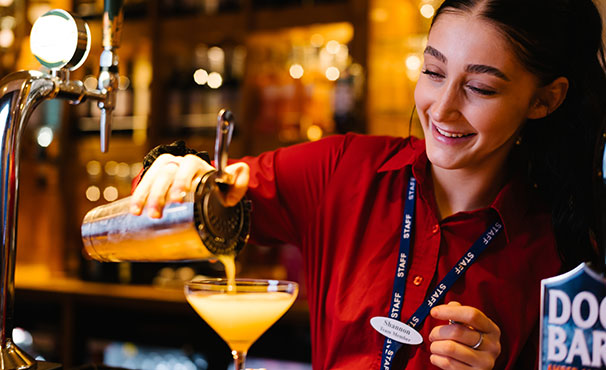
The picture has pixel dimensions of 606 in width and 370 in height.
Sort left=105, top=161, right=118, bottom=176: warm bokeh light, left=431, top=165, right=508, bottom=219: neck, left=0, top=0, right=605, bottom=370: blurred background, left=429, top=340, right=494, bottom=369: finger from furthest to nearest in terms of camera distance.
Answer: left=105, top=161, right=118, bottom=176: warm bokeh light, left=0, top=0, right=605, bottom=370: blurred background, left=431, top=165, right=508, bottom=219: neck, left=429, top=340, right=494, bottom=369: finger

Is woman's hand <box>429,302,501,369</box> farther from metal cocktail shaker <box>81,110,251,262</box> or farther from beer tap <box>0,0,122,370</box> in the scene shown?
beer tap <box>0,0,122,370</box>

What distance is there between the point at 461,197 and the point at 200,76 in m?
2.33

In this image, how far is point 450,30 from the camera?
50.8 inches

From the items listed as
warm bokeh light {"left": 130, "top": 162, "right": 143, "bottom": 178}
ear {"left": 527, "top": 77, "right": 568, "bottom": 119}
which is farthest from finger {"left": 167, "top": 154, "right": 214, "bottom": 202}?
warm bokeh light {"left": 130, "top": 162, "right": 143, "bottom": 178}

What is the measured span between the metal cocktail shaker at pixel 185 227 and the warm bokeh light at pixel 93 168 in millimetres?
2877

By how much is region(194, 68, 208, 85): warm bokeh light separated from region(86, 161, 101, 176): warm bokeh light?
819mm

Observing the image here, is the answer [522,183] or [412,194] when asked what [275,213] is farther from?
[522,183]

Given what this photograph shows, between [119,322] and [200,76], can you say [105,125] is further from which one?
[119,322]

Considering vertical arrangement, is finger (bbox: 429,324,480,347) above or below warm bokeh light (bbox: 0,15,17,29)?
below

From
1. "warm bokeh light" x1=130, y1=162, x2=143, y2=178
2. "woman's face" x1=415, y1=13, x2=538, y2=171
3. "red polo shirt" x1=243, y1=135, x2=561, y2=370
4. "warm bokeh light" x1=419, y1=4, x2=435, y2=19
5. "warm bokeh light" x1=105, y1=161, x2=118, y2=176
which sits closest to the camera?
"woman's face" x1=415, y1=13, x2=538, y2=171

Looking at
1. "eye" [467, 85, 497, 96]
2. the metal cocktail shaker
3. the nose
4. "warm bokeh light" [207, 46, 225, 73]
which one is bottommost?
the metal cocktail shaker

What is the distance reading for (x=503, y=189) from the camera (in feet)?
4.61

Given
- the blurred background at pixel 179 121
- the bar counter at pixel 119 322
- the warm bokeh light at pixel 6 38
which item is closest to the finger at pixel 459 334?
the blurred background at pixel 179 121

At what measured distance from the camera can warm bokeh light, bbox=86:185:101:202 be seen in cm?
381
